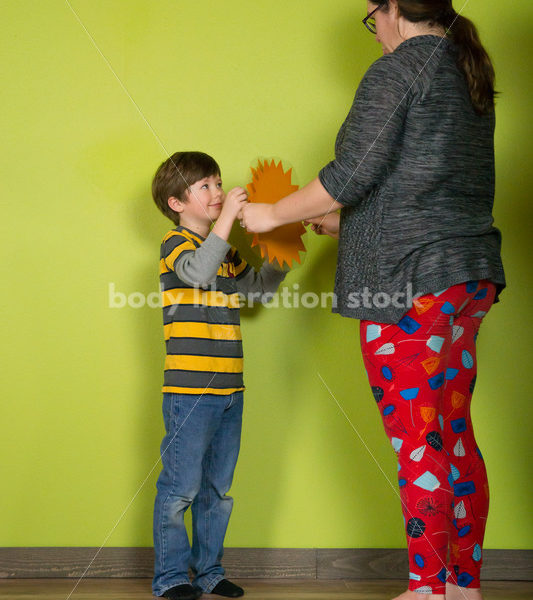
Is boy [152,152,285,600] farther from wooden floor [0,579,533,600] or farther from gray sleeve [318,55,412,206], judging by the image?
gray sleeve [318,55,412,206]

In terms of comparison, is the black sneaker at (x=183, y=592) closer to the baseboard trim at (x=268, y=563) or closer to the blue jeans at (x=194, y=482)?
the blue jeans at (x=194, y=482)

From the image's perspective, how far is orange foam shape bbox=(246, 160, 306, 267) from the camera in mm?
1441

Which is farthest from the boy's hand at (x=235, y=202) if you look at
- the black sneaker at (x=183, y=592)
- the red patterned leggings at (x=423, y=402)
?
the black sneaker at (x=183, y=592)

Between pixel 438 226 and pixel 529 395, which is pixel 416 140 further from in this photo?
pixel 529 395

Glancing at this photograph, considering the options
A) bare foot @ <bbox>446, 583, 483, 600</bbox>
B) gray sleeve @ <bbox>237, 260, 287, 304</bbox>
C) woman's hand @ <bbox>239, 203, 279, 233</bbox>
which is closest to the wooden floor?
bare foot @ <bbox>446, 583, 483, 600</bbox>

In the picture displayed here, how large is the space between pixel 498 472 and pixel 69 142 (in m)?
1.33

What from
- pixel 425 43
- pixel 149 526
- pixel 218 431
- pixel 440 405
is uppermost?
pixel 425 43

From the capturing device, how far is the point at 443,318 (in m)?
1.13

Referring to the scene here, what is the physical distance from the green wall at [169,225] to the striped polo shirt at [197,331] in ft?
0.60

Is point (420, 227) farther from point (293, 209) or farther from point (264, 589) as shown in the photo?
point (264, 589)

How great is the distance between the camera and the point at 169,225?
1.66 m

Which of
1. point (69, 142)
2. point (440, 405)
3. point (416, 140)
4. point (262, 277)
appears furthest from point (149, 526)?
point (416, 140)

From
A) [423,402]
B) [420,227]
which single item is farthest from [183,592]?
[420,227]

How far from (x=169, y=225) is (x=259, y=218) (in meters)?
0.43
